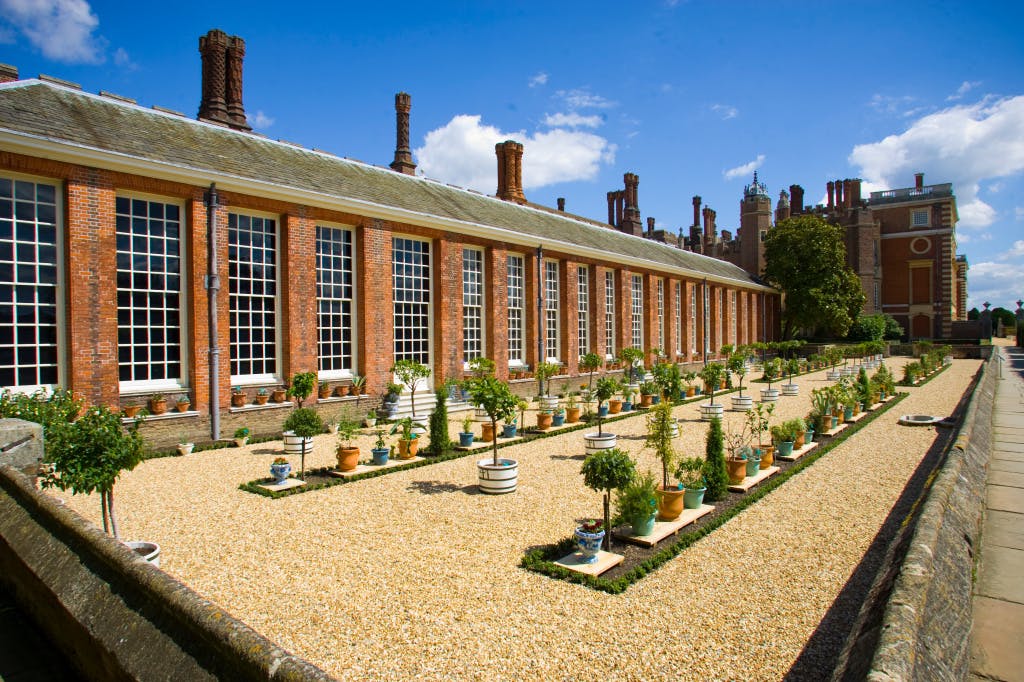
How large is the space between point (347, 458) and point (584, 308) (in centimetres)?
1788

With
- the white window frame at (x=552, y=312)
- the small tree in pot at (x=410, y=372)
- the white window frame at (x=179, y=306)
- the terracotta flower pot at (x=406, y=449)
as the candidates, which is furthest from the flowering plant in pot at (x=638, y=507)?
the white window frame at (x=552, y=312)

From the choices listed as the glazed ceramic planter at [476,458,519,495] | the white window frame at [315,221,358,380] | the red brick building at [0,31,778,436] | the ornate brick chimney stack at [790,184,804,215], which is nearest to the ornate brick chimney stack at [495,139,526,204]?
the red brick building at [0,31,778,436]

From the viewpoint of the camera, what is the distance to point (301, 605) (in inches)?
227

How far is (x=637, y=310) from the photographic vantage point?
32.1m

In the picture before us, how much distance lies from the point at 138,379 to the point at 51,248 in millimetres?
3188

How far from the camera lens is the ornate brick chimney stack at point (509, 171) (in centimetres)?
3077

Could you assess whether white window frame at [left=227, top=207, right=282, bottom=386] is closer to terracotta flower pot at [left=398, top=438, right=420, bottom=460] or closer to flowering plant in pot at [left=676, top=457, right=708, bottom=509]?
terracotta flower pot at [left=398, top=438, right=420, bottom=460]

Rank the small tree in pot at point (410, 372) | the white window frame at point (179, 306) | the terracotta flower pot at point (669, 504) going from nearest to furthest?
the terracotta flower pot at point (669, 504) → the white window frame at point (179, 306) → the small tree in pot at point (410, 372)

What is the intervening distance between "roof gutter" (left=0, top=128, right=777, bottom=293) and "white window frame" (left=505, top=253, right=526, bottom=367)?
0.90 metres

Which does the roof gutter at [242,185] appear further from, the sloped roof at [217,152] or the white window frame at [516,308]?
the white window frame at [516,308]

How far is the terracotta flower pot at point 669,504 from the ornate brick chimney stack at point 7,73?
660 inches

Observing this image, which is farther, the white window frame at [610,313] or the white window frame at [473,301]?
the white window frame at [610,313]

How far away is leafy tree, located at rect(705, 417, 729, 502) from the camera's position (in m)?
9.35

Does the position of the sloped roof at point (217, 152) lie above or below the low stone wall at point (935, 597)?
above
